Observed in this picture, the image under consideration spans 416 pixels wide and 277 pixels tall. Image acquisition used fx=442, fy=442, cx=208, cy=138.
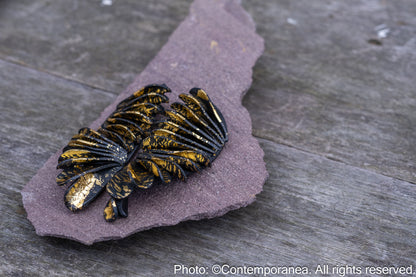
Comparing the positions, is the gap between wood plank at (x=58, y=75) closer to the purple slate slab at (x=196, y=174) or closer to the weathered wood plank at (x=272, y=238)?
the purple slate slab at (x=196, y=174)

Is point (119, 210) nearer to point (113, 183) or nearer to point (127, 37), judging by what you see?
point (113, 183)

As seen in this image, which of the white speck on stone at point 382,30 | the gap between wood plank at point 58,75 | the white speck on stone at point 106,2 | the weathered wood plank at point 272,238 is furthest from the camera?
the white speck on stone at point 106,2

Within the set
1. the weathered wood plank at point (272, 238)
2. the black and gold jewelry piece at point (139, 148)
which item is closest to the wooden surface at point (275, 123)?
the weathered wood plank at point (272, 238)

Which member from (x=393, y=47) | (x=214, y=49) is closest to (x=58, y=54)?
(x=214, y=49)

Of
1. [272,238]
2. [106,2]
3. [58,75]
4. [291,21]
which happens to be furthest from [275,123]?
[106,2]

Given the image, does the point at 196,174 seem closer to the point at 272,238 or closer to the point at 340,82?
the point at 272,238
